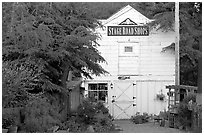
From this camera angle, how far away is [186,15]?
23234 mm

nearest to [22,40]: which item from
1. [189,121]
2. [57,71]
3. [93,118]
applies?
[57,71]

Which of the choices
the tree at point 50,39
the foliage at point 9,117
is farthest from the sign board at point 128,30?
the foliage at point 9,117

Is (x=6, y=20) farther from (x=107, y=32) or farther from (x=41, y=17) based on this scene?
(x=107, y=32)

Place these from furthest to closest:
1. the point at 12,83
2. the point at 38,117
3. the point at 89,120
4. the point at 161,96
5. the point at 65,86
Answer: the point at 161,96 < the point at 65,86 < the point at 89,120 < the point at 38,117 < the point at 12,83

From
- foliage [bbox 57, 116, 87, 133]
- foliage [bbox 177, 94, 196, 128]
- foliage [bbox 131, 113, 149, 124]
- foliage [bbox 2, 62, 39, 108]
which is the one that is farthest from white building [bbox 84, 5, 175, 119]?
foliage [bbox 2, 62, 39, 108]

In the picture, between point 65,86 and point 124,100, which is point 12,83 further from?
point 124,100

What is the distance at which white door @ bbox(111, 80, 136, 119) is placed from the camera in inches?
816

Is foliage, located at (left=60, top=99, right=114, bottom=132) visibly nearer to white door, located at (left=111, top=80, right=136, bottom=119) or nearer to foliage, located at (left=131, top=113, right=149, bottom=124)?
foliage, located at (left=131, top=113, right=149, bottom=124)

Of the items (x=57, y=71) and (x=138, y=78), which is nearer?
(x=57, y=71)

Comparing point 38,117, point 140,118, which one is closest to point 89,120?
point 38,117

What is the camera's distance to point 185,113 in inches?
565

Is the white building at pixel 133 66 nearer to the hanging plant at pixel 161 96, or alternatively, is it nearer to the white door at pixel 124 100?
the white door at pixel 124 100

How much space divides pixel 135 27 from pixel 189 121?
7.58 metres

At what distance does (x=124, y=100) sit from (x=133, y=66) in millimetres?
1783
